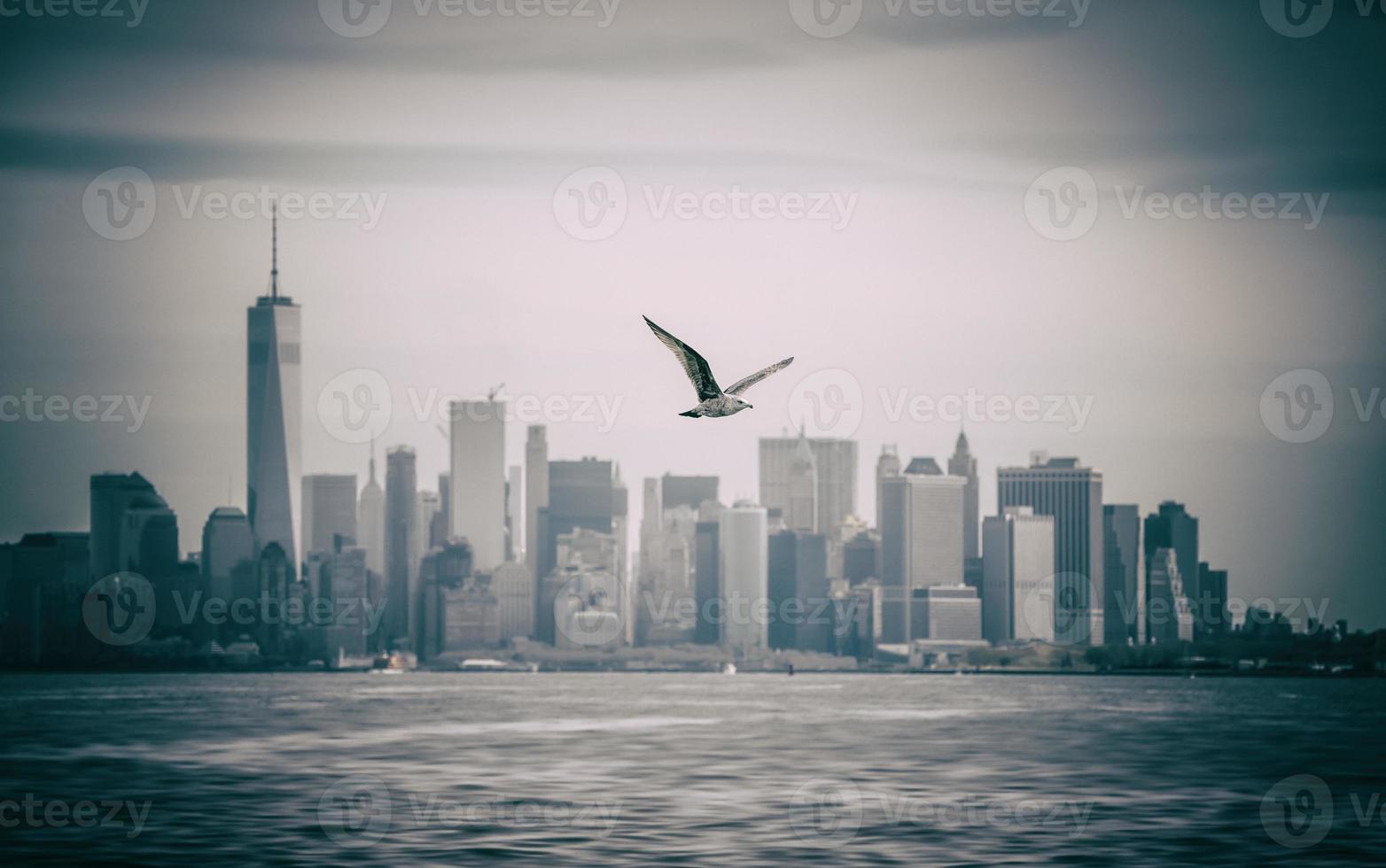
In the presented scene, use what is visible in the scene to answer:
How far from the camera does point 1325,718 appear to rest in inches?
5566

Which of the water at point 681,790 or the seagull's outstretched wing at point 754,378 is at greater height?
the seagull's outstretched wing at point 754,378

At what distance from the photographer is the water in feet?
153

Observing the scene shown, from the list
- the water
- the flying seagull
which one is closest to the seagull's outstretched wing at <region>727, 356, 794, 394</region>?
the flying seagull

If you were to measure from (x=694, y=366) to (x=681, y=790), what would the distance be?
3693 cm

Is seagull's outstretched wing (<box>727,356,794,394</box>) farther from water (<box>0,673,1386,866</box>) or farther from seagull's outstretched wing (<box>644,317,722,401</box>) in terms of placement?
water (<box>0,673,1386,866</box>)

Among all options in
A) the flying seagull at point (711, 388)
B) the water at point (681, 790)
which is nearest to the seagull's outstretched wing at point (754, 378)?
the flying seagull at point (711, 388)

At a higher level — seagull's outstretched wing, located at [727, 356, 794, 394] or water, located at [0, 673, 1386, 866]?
seagull's outstretched wing, located at [727, 356, 794, 394]

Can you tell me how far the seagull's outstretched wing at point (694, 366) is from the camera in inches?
1076

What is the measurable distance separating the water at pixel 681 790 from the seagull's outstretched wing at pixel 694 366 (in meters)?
19.2

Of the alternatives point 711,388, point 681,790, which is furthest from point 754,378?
point 681,790

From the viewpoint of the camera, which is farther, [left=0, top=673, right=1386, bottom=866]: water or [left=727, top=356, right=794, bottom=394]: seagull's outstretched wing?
[left=0, top=673, right=1386, bottom=866]: water

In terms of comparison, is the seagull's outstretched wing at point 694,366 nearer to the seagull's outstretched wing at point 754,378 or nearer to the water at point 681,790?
the seagull's outstretched wing at point 754,378

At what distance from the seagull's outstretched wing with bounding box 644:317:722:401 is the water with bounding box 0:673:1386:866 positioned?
757 inches

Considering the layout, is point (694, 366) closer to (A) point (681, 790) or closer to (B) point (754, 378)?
(B) point (754, 378)
